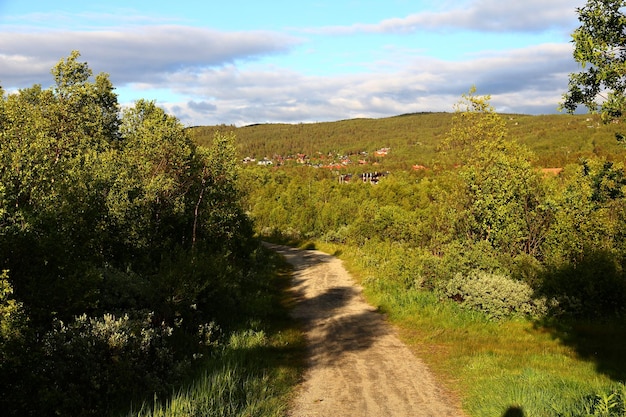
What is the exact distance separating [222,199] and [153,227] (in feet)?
14.0

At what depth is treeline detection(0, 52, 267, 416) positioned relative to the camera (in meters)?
7.32

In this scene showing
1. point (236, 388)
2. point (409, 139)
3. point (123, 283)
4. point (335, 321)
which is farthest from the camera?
point (409, 139)

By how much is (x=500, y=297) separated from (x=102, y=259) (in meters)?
13.7

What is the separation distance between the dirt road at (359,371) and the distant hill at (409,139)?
69.4 metres

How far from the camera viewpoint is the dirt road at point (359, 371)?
28.7ft

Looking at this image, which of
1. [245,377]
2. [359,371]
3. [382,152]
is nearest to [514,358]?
[359,371]

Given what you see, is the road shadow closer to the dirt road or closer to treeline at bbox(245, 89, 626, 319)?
the dirt road

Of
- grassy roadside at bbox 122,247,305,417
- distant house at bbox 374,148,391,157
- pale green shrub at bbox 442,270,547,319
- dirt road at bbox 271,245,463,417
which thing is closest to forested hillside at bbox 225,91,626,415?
pale green shrub at bbox 442,270,547,319

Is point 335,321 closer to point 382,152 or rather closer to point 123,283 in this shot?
point 123,283

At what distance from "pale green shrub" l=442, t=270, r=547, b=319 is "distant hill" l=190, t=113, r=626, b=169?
217 ft

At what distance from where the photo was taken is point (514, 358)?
1141cm

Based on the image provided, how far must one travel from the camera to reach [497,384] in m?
9.45

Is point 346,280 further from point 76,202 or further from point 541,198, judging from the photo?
point 76,202

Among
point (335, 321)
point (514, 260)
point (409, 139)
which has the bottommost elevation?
point (335, 321)
